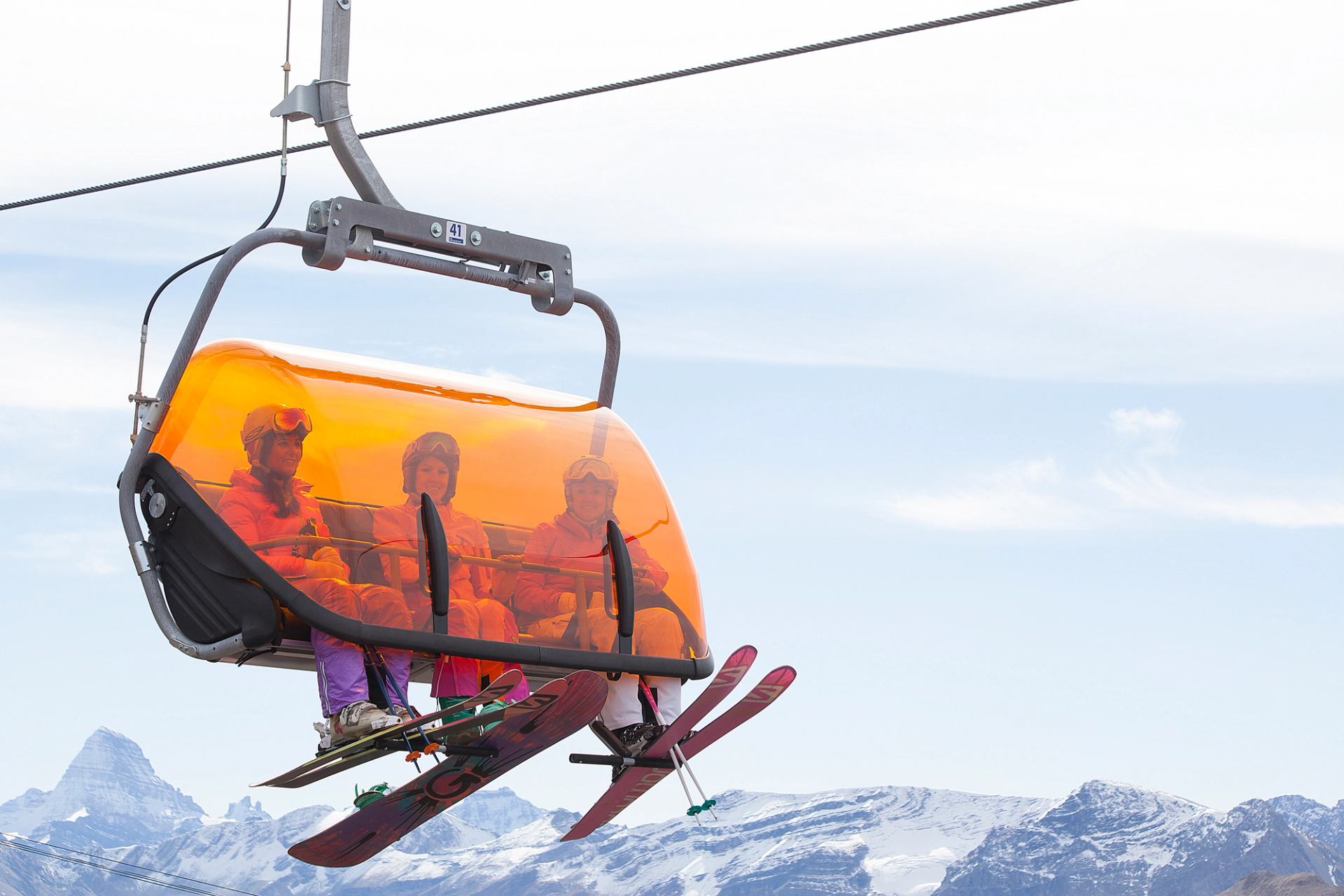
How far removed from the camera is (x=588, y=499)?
387 inches

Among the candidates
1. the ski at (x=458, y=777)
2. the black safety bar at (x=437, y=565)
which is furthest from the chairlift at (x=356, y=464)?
the ski at (x=458, y=777)

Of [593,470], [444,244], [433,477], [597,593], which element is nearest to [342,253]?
[444,244]

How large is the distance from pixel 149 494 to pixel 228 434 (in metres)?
0.51

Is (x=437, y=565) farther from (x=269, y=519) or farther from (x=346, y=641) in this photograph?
(x=269, y=519)

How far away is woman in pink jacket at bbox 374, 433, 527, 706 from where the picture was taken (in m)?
9.01

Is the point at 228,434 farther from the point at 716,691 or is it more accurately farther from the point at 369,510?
the point at 716,691

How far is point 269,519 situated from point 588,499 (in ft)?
5.67

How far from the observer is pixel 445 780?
963 cm

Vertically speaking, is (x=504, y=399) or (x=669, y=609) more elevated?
(x=504, y=399)

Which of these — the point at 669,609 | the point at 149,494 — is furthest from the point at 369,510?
the point at 669,609

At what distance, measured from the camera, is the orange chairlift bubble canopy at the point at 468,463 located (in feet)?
29.5

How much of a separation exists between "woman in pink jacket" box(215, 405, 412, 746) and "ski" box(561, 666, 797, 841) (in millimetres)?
1648

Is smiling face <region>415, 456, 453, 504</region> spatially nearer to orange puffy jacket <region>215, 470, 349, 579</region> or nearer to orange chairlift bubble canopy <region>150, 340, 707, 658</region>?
orange chairlift bubble canopy <region>150, 340, 707, 658</region>

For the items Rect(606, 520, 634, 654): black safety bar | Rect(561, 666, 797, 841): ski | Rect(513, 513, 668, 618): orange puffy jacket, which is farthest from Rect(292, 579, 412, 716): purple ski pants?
Rect(561, 666, 797, 841): ski
